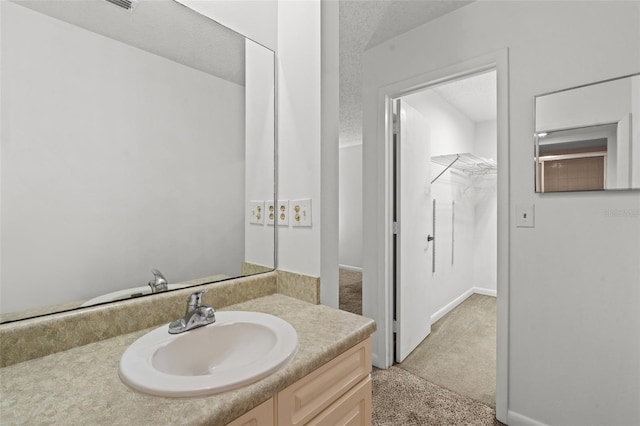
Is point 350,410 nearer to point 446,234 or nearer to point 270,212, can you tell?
point 270,212

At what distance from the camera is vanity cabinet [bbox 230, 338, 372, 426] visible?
67 cm

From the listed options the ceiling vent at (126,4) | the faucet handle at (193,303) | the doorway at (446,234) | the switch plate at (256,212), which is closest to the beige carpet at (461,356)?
the doorway at (446,234)

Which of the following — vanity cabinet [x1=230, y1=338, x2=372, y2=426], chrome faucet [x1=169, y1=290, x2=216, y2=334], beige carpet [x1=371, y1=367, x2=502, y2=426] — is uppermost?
chrome faucet [x1=169, y1=290, x2=216, y2=334]

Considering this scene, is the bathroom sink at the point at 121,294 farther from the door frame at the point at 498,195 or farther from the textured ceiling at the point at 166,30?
the door frame at the point at 498,195

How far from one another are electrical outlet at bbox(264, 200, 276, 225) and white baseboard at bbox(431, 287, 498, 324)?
2440mm

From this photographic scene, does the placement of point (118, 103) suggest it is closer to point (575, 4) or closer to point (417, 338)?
point (575, 4)

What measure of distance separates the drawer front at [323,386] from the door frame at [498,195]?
107cm

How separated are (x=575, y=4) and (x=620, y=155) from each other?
29.9 inches

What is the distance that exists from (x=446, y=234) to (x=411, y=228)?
1.21 m

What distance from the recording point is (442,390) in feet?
6.15

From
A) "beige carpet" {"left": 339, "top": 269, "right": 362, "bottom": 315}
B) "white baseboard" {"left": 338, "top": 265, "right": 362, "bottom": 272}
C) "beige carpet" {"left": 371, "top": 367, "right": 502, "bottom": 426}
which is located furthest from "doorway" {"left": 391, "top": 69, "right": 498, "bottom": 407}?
"white baseboard" {"left": 338, "top": 265, "right": 362, "bottom": 272}

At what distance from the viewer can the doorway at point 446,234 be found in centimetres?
215

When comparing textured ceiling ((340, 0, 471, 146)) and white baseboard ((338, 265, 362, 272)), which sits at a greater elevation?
textured ceiling ((340, 0, 471, 146))

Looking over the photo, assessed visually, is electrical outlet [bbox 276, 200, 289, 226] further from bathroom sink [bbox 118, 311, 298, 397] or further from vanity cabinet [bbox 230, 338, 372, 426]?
vanity cabinet [bbox 230, 338, 372, 426]
